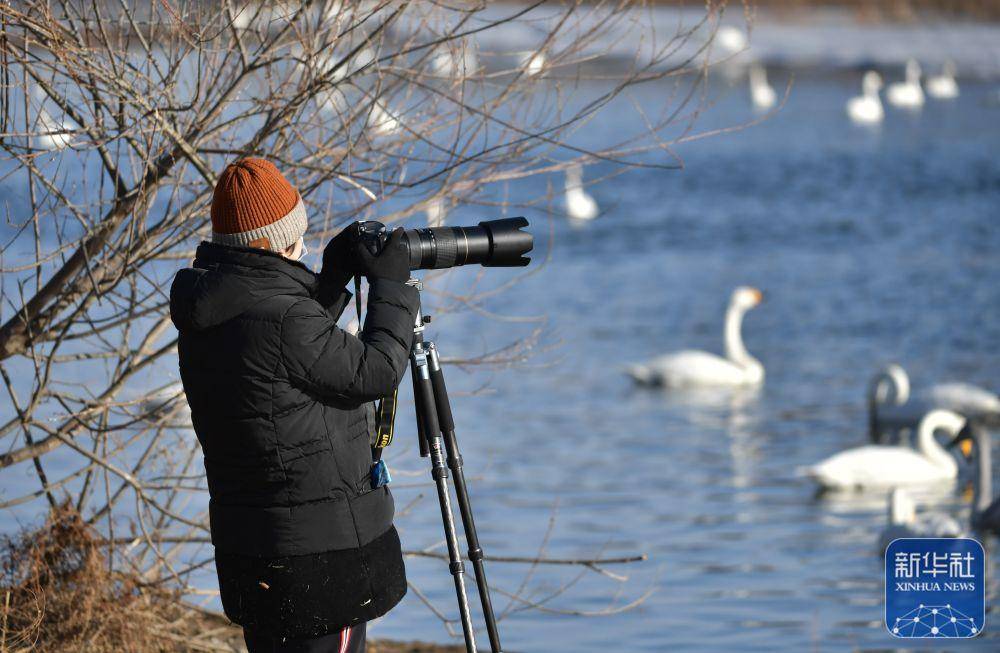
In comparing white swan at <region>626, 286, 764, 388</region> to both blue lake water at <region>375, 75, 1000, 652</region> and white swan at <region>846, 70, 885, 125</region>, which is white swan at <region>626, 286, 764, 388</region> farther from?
white swan at <region>846, 70, 885, 125</region>

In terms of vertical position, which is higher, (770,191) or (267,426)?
(770,191)

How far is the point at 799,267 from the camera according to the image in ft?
55.6

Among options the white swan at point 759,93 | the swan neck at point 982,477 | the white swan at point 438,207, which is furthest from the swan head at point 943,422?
the white swan at point 759,93

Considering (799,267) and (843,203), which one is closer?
(799,267)

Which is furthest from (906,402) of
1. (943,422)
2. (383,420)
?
(383,420)

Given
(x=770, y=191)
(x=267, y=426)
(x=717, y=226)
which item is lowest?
(x=267, y=426)

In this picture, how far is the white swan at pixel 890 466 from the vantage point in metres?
8.77

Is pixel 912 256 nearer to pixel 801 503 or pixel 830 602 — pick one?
pixel 801 503

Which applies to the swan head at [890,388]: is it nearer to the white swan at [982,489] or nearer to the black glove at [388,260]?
the white swan at [982,489]

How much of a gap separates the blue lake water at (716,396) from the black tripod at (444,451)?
4.88ft

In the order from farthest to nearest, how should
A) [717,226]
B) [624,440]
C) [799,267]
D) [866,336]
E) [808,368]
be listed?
[717,226], [799,267], [866,336], [808,368], [624,440]

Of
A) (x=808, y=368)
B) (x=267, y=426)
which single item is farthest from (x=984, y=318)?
(x=267, y=426)

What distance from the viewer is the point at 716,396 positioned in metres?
12.0

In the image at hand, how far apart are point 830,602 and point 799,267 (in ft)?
34.8
